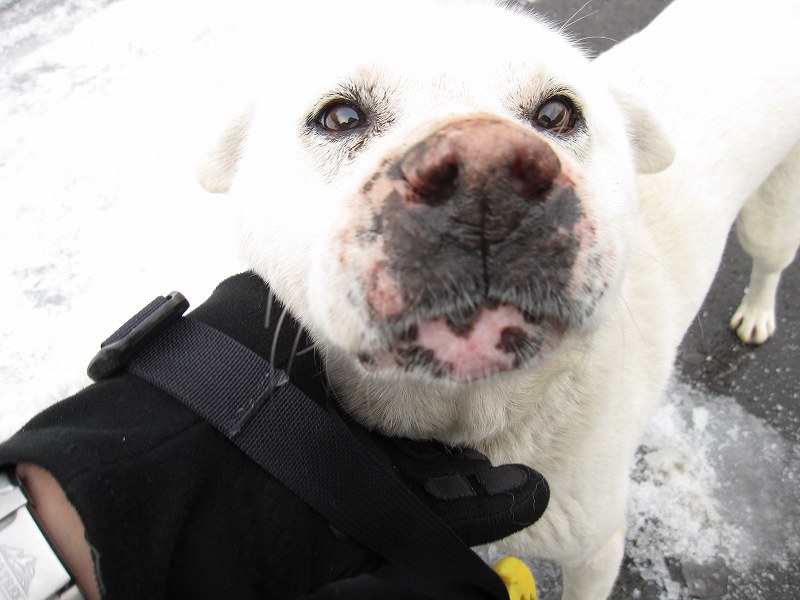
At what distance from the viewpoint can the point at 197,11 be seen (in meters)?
4.36

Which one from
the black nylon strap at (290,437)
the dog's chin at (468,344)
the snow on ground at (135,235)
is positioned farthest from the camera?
the snow on ground at (135,235)

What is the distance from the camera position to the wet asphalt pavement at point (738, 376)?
6.98 ft

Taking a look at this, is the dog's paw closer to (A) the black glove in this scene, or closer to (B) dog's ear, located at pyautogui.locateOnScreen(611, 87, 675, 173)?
(B) dog's ear, located at pyautogui.locateOnScreen(611, 87, 675, 173)

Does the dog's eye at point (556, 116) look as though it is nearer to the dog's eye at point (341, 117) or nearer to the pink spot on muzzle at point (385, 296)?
the dog's eye at point (341, 117)

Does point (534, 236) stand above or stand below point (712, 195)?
above

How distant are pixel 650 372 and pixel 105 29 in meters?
4.41

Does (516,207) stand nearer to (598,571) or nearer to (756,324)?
(598,571)

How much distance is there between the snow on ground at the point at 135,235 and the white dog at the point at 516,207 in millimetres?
576

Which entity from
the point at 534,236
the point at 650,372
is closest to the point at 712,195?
the point at 650,372

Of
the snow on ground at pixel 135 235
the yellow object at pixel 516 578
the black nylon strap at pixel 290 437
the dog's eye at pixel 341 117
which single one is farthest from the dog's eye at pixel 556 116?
the yellow object at pixel 516 578

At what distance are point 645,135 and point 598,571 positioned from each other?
54.5 inches

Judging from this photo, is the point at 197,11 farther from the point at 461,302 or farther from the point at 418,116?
the point at 461,302

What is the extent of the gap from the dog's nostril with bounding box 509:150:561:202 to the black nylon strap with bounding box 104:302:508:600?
57 cm

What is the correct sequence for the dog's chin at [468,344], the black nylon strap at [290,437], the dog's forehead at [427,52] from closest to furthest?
1. the dog's chin at [468,344]
2. the black nylon strap at [290,437]
3. the dog's forehead at [427,52]
